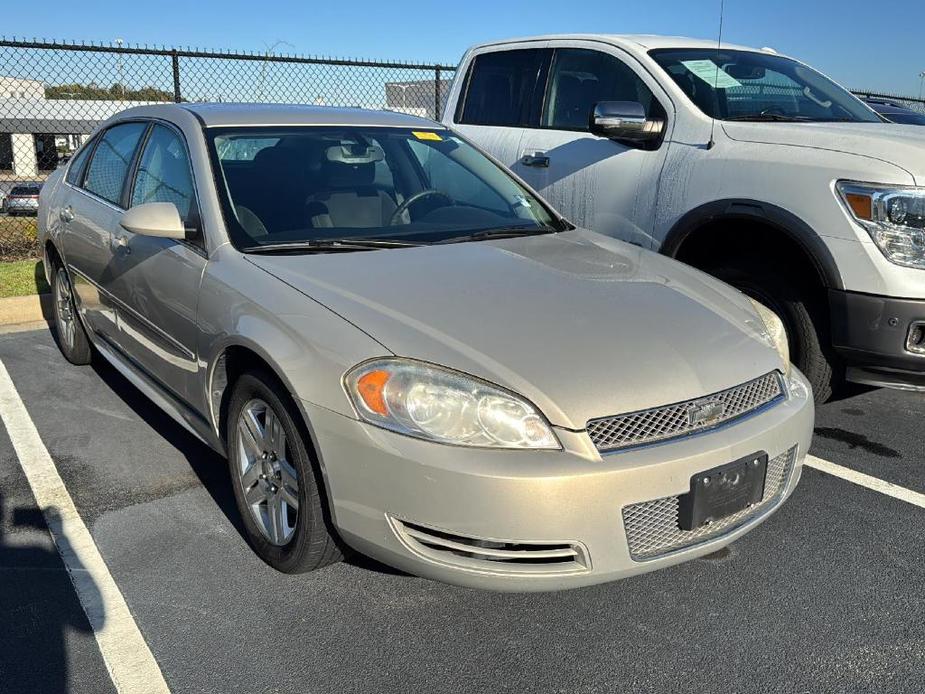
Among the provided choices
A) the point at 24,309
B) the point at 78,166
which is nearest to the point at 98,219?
the point at 78,166

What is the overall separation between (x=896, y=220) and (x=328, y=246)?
2.45 metres

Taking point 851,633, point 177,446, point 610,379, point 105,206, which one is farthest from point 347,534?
point 105,206

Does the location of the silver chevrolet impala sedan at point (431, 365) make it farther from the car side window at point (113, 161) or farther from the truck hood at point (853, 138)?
the truck hood at point (853, 138)

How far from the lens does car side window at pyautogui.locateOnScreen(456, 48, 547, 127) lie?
222 inches

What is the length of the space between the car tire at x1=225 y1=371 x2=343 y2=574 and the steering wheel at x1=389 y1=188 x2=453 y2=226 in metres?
1.06

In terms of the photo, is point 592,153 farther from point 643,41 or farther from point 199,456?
point 199,456

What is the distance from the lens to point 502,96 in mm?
5848

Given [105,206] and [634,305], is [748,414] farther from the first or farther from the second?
[105,206]

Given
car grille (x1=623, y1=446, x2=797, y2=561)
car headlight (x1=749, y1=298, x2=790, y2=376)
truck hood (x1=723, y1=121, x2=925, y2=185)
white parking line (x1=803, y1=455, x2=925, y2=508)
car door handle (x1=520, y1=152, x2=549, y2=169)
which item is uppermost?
truck hood (x1=723, y1=121, x2=925, y2=185)

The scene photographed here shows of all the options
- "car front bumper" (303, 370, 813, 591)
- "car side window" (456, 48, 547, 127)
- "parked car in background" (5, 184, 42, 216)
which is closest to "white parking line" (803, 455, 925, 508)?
"car front bumper" (303, 370, 813, 591)

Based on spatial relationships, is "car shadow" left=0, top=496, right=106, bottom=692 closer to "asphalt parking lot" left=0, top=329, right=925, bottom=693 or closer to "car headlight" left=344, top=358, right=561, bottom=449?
"asphalt parking lot" left=0, top=329, right=925, bottom=693

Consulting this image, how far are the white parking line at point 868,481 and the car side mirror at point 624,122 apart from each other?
1.95 metres

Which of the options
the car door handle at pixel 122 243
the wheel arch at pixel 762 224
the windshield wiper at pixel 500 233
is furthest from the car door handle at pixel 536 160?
the car door handle at pixel 122 243

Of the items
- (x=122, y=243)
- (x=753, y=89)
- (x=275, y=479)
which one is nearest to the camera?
(x=275, y=479)
